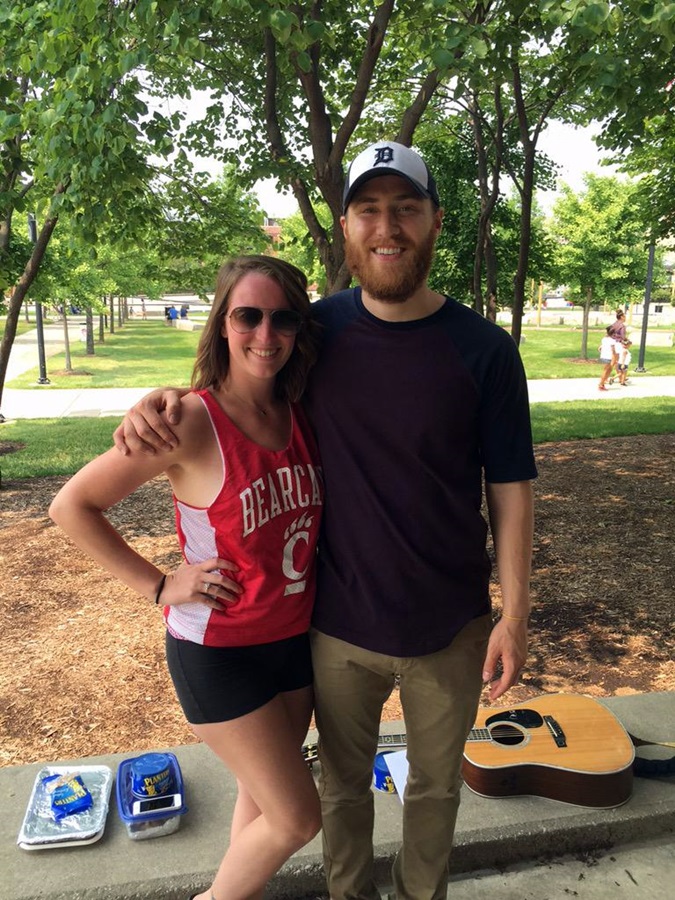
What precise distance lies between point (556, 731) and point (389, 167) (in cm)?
230

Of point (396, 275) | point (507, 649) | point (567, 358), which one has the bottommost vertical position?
point (567, 358)

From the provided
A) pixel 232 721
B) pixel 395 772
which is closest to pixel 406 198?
pixel 232 721

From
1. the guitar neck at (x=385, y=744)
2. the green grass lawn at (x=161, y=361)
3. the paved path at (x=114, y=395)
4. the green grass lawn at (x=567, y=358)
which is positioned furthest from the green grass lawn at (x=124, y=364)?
the guitar neck at (x=385, y=744)

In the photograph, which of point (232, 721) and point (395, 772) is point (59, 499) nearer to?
point (232, 721)

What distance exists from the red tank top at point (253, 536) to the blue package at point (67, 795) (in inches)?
46.5

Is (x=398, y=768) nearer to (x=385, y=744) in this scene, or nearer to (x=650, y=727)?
(x=385, y=744)

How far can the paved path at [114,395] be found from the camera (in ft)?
46.2

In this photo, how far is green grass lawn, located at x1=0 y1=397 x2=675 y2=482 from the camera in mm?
9234

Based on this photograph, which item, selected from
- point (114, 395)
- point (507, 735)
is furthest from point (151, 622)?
point (114, 395)

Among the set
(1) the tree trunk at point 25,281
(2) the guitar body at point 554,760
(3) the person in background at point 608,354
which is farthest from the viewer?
(3) the person in background at point 608,354

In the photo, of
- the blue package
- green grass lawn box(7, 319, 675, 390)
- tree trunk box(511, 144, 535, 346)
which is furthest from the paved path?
the blue package

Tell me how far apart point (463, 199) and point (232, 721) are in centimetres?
919

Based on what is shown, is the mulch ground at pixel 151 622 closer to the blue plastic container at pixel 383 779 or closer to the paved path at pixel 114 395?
the blue plastic container at pixel 383 779

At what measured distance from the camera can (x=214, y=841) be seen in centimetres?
264
